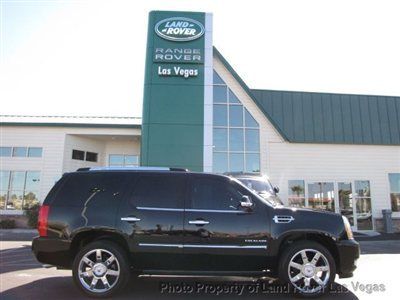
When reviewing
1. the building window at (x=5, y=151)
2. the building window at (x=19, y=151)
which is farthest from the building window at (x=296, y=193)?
the building window at (x=5, y=151)

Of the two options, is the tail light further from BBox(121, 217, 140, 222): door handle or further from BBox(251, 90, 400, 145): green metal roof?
BBox(251, 90, 400, 145): green metal roof

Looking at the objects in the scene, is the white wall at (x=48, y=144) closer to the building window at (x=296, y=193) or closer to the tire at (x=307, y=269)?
the building window at (x=296, y=193)

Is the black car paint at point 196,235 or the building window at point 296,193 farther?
the building window at point 296,193

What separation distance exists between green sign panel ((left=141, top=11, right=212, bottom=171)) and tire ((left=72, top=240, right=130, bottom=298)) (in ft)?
47.4

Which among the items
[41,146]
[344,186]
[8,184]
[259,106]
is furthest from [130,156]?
[344,186]

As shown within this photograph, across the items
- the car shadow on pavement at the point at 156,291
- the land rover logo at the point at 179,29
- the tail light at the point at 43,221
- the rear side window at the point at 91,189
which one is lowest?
the car shadow on pavement at the point at 156,291

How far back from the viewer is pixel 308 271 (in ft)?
19.1

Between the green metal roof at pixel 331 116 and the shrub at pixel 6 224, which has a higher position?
the green metal roof at pixel 331 116

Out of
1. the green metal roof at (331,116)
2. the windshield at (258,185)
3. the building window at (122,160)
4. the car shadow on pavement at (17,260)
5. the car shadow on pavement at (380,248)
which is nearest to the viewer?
the car shadow on pavement at (17,260)

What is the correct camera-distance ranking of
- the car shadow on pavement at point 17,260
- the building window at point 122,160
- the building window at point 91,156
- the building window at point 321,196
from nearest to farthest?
1. the car shadow on pavement at point 17,260
2. the building window at point 321,196
3. the building window at point 91,156
4. the building window at point 122,160

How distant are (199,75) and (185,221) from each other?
646 inches

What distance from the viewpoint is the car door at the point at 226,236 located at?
5.85 metres

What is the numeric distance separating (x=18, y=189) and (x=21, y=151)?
7.32 ft

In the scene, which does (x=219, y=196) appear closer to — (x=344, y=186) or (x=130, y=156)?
(x=344, y=186)
